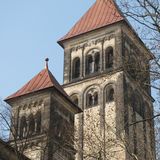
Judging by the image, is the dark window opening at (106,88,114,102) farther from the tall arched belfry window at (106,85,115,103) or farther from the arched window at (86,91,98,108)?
the arched window at (86,91,98,108)

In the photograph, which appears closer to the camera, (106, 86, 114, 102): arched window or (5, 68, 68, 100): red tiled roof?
(5, 68, 68, 100): red tiled roof

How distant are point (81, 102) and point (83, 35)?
5411 mm

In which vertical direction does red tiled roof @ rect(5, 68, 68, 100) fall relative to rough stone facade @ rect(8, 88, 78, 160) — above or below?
above

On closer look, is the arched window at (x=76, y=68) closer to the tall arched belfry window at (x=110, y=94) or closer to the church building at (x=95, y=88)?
the church building at (x=95, y=88)

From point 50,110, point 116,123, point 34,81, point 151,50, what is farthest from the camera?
point 116,123

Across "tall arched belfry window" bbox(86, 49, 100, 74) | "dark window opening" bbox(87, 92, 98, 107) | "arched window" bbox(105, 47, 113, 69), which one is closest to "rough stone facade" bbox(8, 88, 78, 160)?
"dark window opening" bbox(87, 92, 98, 107)

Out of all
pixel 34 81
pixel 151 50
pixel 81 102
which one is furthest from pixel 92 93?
pixel 151 50

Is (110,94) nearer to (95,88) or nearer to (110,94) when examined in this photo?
(110,94)

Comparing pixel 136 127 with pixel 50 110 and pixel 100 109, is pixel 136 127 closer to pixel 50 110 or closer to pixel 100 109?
pixel 100 109

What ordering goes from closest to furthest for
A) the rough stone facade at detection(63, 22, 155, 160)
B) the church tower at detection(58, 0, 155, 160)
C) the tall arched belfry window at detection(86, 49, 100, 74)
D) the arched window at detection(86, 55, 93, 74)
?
the rough stone facade at detection(63, 22, 155, 160) → the church tower at detection(58, 0, 155, 160) → the tall arched belfry window at detection(86, 49, 100, 74) → the arched window at detection(86, 55, 93, 74)

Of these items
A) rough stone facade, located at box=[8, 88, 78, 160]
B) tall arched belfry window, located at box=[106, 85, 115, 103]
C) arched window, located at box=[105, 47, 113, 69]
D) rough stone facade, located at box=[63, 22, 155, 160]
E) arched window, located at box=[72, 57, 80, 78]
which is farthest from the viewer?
arched window, located at box=[72, 57, 80, 78]

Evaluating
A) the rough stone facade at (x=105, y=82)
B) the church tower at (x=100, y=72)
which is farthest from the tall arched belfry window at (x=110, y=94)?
the rough stone facade at (x=105, y=82)

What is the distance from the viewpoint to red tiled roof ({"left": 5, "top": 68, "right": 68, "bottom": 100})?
27.6 m

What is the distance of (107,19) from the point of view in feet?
138
